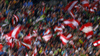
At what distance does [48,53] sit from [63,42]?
84mm

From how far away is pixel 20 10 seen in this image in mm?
614

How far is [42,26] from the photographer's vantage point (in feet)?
1.95

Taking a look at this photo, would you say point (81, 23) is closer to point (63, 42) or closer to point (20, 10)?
point (63, 42)

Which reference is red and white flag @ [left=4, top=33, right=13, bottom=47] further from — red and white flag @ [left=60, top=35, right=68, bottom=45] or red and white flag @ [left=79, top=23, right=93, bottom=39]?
red and white flag @ [left=79, top=23, right=93, bottom=39]

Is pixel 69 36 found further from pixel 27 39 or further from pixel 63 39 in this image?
pixel 27 39

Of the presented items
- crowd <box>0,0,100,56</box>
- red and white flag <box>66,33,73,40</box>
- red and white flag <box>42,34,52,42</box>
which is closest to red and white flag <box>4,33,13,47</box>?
crowd <box>0,0,100,56</box>

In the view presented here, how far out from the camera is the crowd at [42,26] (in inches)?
21.4

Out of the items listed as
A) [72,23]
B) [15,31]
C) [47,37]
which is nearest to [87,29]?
[72,23]

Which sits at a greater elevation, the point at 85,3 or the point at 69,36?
the point at 85,3

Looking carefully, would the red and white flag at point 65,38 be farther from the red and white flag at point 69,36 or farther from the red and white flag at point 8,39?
the red and white flag at point 8,39

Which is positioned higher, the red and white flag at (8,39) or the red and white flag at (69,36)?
the red and white flag at (8,39)

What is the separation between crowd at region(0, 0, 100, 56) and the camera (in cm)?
54

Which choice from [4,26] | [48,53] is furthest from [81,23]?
[4,26]

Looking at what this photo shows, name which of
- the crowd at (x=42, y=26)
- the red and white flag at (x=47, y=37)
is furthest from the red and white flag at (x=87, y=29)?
the red and white flag at (x=47, y=37)
